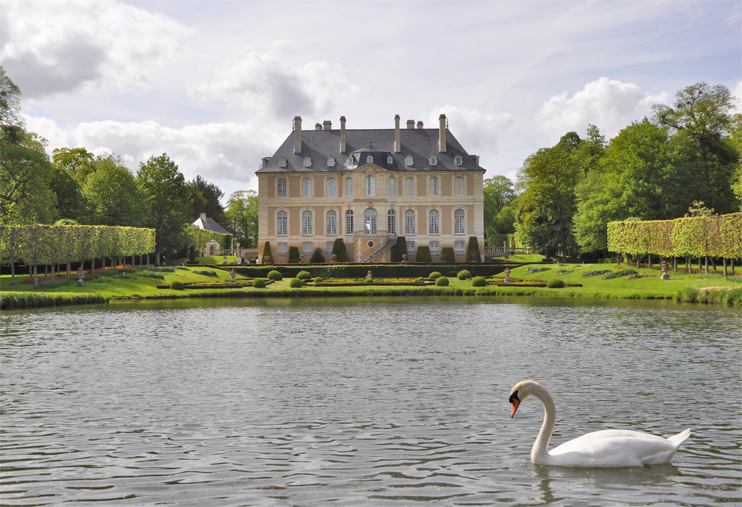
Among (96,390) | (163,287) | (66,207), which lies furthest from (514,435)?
(66,207)

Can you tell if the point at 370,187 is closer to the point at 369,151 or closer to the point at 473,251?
the point at 369,151

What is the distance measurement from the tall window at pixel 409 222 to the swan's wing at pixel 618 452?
55.7 m

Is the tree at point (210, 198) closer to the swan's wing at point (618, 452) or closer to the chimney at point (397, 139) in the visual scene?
the chimney at point (397, 139)

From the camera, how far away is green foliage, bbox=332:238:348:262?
59688 mm

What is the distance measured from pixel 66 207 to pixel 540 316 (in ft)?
138

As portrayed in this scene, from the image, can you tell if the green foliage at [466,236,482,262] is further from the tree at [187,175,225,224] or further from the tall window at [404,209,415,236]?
the tree at [187,175,225,224]

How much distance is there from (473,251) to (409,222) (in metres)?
6.81

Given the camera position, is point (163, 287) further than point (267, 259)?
No

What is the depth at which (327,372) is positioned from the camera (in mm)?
13164

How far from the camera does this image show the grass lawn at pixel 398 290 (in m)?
29.3

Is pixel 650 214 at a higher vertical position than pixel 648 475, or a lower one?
higher

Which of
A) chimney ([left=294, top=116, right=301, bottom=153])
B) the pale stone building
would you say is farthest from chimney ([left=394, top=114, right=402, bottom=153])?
chimney ([left=294, top=116, right=301, bottom=153])

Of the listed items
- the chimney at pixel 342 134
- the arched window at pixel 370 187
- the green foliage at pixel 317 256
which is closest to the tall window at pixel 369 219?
the arched window at pixel 370 187

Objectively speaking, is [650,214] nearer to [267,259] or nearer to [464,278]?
[464,278]
